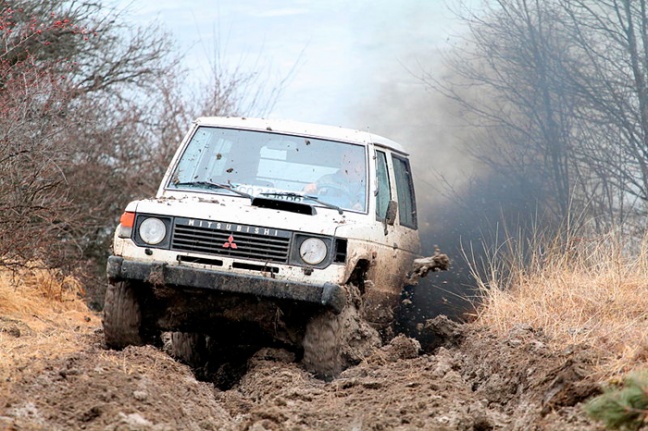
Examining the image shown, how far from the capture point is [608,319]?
785 cm

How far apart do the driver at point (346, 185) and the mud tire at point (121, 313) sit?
5.62 feet

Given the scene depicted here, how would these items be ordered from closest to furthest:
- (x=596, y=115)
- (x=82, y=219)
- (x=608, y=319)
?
(x=608, y=319), (x=82, y=219), (x=596, y=115)

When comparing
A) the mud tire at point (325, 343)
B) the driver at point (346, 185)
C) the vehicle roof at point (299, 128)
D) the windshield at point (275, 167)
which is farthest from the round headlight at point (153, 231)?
the vehicle roof at point (299, 128)

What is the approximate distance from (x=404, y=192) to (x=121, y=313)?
321cm

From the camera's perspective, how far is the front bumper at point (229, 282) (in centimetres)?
715

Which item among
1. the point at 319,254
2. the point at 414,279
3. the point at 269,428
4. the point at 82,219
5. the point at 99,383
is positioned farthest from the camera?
the point at 82,219

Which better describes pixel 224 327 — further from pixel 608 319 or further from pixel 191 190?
pixel 608 319

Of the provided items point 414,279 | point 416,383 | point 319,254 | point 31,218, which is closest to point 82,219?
point 31,218

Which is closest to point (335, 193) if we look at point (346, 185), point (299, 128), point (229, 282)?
point (346, 185)

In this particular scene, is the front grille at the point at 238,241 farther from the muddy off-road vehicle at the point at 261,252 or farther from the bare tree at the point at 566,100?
the bare tree at the point at 566,100

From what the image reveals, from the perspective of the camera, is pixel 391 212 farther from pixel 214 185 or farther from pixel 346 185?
pixel 214 185

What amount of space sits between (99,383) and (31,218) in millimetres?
6581

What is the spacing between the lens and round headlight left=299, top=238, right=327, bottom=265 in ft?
24.1

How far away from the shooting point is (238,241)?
7.37 m
